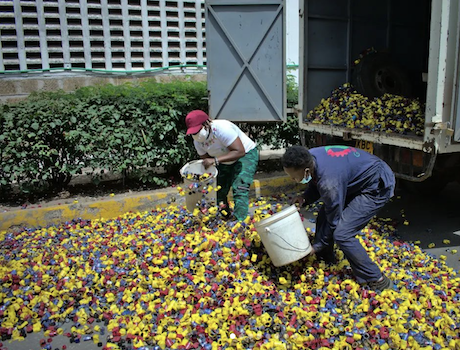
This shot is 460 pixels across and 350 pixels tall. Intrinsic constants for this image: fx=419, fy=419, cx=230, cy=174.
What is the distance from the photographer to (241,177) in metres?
4.92

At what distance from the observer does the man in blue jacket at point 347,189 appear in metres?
3.45

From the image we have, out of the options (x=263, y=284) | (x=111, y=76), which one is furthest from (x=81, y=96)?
(x=263, y=284)

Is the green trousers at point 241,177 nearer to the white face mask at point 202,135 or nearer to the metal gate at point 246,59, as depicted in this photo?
the white face mask at point 202,135

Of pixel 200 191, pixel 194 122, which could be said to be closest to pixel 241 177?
pixel 200 191

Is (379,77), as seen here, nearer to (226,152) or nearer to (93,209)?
(226,152)

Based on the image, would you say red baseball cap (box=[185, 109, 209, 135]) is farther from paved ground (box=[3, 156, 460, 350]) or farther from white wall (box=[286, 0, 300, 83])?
white wall (box=[286, 0, 300, 83])

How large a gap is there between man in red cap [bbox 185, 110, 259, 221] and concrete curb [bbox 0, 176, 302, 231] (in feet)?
4.63

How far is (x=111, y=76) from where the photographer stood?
945 cm

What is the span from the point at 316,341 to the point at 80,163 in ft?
15.4

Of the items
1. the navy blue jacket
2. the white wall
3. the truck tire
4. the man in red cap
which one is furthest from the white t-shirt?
the white wall

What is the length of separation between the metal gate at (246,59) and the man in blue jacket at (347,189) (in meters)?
3.21

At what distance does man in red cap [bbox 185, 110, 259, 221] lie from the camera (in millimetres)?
4621

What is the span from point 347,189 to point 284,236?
74 cm

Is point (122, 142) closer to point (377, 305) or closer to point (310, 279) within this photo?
point (310, 279)
